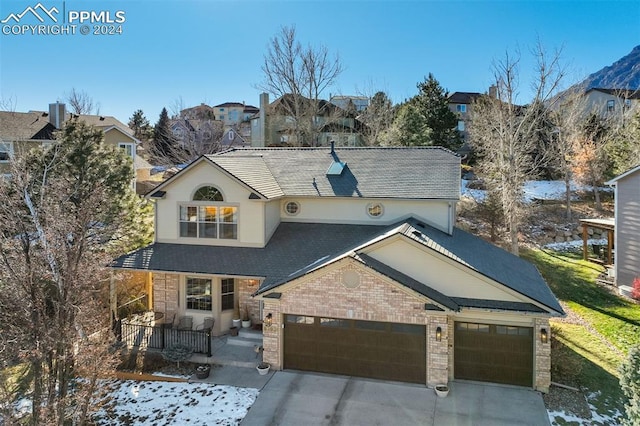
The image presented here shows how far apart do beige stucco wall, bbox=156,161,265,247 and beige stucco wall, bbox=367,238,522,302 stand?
512cm

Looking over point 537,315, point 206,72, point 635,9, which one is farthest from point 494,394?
point 206,72

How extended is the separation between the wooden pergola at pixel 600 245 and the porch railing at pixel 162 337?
76.1 feet

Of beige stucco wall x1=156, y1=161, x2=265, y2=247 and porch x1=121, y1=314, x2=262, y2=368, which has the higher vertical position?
beige stucco wall x1=156, y1=161, x2=265, y2=247

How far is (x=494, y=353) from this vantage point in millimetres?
12578

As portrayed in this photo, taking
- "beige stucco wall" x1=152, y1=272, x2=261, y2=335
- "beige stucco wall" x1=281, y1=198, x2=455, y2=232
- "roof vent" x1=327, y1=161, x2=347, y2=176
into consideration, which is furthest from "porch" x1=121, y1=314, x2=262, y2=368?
"roof vent" x1=327, y1=161, x2=347, y2=176

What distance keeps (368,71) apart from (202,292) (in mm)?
33732

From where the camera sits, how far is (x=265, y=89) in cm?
4034

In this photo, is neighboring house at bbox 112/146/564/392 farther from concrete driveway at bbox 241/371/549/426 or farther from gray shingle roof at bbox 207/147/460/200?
concrete driveway at bbox 241/371/549/426

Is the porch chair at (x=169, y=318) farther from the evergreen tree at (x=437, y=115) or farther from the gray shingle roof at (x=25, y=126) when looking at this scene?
the evergreen tree at (x=437, y=115)

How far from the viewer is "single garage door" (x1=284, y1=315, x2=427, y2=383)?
1271cm

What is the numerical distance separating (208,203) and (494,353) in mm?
11607

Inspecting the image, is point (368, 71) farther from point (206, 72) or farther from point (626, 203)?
point (626, 203)

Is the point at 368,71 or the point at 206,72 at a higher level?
the point at 368,71

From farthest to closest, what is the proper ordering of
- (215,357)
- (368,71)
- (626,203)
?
(368,71)
(626,203)
(215,357)
